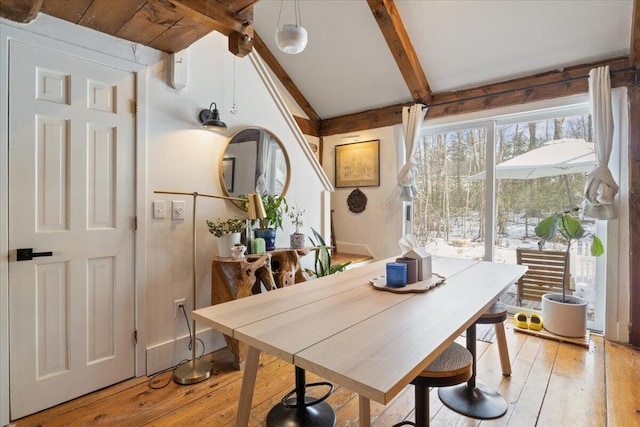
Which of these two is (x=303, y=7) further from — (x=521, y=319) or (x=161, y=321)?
(x=521, y=319)

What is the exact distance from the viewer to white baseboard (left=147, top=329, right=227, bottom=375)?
2.21 m

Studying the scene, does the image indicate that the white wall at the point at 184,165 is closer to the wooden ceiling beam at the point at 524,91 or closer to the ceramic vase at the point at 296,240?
the ceramic vase at the point at 296,240

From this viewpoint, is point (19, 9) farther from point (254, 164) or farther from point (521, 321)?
point (521, 321)

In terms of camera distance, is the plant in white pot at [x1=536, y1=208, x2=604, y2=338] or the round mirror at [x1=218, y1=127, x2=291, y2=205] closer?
the round mirror at [x1=218, y1=127, x2=291, y2=205]

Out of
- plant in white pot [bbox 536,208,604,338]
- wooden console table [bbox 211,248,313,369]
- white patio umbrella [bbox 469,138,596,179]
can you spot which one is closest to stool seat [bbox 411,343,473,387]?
wooden console table [bbox 211,248,313,369]

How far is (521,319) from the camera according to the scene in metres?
3.04

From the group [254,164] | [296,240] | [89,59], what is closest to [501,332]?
[296,240]

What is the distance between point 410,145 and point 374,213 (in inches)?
40.1

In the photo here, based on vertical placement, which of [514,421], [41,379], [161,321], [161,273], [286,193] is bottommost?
[514,421]

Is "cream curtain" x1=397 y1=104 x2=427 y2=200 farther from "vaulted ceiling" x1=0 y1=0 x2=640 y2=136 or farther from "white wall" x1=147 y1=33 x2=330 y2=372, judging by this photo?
"white wall" x1=147 y1=33 x2=330 y2=372

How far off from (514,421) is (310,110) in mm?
4159

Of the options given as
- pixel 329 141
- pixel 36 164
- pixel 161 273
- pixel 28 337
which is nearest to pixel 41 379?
pixel 28 337

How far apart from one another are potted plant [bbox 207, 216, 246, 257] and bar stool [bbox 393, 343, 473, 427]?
157 cm

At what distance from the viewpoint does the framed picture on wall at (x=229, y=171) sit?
8.43 feet
